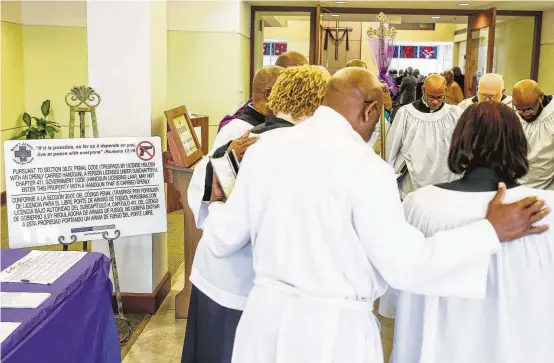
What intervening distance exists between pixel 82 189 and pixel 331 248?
219 cm

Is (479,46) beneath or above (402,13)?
beneath

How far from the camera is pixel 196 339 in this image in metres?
2.66

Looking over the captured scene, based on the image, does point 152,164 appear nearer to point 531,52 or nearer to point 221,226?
point 221,226

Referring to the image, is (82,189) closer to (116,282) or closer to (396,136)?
(116,282)

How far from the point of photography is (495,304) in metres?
1.92

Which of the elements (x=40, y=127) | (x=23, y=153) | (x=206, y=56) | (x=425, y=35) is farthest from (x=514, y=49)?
(x=23, y=153)

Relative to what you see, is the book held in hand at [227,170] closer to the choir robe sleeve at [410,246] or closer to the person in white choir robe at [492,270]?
the person in white choir robe at [492,270]

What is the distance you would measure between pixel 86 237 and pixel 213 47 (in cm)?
451

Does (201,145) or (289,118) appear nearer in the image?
(289,118)

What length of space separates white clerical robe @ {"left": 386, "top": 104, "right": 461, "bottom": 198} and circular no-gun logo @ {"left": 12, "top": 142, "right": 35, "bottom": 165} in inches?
89.8

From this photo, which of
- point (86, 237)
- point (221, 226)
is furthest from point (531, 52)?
point (221, 226)

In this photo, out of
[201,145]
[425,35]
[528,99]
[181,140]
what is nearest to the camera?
[181,140]

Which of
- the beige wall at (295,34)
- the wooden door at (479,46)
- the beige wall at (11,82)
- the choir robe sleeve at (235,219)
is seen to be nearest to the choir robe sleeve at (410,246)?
the choir robe sleeve at (235,219)

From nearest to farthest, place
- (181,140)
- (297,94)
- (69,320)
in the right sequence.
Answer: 1. (69,320)
2. (297,94)
3. (181,140)
